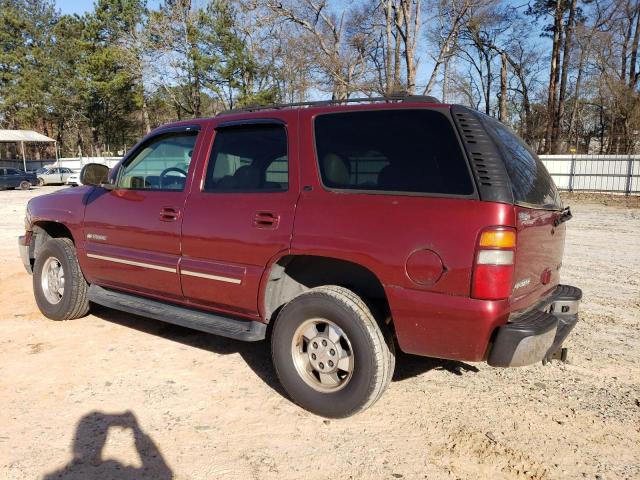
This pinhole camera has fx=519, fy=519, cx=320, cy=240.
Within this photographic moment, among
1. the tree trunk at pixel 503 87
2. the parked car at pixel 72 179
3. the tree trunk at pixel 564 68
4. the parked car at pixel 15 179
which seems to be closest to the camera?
the parked car at pixel 15 179

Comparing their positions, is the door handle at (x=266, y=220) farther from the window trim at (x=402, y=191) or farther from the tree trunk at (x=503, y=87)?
the tree trunk at (x=503, y=87)

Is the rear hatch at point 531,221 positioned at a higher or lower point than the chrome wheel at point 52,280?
higher

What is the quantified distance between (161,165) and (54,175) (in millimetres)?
33162

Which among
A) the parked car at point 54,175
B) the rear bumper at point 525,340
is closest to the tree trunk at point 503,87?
the parked car at point 54,175

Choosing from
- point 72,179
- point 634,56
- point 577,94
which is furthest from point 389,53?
point 72,179

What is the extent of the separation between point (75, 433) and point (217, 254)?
1.41 m

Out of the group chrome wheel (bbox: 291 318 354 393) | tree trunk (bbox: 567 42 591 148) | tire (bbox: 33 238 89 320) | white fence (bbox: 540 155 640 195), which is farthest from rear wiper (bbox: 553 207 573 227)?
tree trunk (bbox: 567 42 591 148)

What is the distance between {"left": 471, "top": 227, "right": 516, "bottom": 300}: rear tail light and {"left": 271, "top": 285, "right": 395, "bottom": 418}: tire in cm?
69

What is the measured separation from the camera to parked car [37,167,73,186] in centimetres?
3319

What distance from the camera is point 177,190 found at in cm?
404

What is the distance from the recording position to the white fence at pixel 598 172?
21953 millimetres

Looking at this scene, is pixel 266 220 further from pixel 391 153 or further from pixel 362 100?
pixel 362 100

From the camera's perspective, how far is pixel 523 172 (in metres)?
3.17

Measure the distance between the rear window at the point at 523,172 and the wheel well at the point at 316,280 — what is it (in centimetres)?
101
